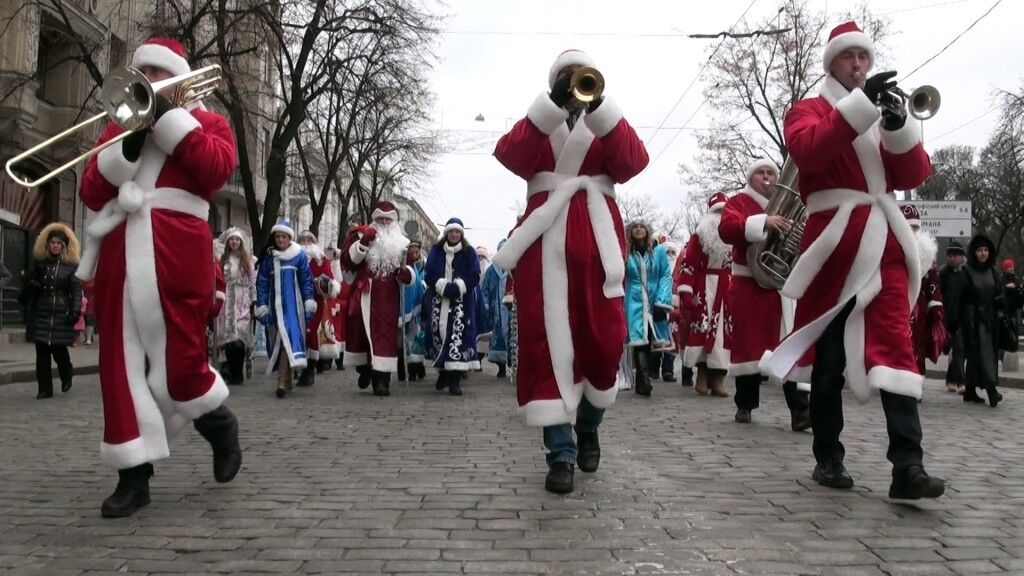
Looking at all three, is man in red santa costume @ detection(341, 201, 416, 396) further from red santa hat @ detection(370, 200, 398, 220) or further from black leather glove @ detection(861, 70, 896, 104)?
black leather glove @ detection(861, 70, 896, 104)

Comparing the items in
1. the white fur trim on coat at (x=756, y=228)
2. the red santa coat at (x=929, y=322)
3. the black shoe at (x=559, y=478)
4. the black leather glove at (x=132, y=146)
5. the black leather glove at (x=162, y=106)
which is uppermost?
the black leather glove at (x=162, y=106)

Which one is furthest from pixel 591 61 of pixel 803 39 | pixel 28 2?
pixel 803 39

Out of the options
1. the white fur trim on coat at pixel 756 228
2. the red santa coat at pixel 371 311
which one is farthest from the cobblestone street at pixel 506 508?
the red santa coat at pixel 371 311

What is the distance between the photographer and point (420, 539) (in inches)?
153

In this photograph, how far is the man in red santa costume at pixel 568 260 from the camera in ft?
15.8

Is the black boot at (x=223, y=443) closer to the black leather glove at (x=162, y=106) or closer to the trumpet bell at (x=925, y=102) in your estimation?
the black leather glove at (x=162, y=106)

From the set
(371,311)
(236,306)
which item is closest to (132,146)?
(371,311)

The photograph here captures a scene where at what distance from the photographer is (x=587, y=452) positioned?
5348 millimetres

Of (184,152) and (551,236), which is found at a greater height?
(184,152)

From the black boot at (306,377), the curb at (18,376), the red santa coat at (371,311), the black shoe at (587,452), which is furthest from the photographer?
the curb at (18,376)

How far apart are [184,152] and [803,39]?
99.8 feet

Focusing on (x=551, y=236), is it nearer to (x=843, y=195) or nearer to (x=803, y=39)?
(x=843, y=195)

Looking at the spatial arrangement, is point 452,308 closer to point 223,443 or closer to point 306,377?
point 306,377

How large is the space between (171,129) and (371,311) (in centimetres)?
688
